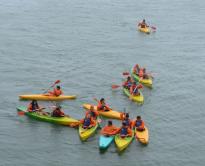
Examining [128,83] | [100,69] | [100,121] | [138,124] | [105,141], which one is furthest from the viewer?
[100,69]

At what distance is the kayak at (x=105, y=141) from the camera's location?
38.1 m

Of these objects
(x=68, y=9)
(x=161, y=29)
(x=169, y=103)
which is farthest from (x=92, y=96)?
(x=68, y=9)

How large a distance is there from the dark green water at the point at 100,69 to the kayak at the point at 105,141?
22.5 inches

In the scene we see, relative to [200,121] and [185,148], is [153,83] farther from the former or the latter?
[185,148]

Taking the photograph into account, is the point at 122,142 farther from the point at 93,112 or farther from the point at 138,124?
the point at 93,112

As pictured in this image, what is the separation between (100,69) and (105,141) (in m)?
18.2

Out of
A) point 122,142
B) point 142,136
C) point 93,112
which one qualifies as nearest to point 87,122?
point 93,112

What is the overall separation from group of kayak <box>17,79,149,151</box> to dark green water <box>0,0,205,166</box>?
619 millimetres

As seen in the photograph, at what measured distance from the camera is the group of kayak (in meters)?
39.1

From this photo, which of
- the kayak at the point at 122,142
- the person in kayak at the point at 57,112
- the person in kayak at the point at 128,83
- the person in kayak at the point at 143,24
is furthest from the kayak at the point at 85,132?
the person in kayak at the point at 143,24

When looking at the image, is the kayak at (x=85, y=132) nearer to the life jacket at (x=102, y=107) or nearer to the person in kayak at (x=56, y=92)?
the life jacket at (x=102, y=107)

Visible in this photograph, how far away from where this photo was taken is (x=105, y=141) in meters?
38.5

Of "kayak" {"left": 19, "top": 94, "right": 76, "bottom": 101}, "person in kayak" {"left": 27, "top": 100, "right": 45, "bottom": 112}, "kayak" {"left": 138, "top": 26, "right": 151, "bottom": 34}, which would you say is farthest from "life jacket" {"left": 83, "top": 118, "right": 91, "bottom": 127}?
"kayak" {"left": 138, "top": 26, "right": 151, "bottom": 34}

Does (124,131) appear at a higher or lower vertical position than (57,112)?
lower
